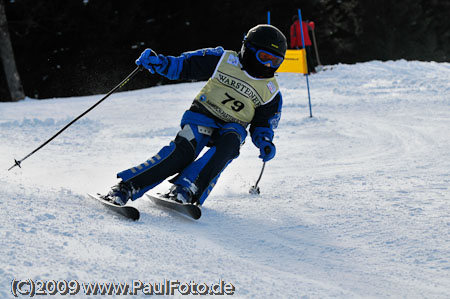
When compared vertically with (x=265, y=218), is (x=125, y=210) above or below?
above

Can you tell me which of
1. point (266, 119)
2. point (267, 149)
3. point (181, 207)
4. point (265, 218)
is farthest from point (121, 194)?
point (266, 119)

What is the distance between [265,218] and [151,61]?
1448 mm

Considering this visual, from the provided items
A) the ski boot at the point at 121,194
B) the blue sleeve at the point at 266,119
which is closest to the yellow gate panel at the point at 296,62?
the blue sleeve at the point at 266,119

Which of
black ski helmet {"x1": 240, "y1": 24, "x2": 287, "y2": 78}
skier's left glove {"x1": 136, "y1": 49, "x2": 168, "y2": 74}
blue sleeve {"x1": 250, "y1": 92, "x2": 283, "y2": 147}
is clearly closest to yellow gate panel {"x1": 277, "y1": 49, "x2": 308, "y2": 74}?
blue sleeve {"x1": 250, "y1": 92, "x2": 283, "y2": 147}

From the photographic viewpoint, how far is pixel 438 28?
1298 inches

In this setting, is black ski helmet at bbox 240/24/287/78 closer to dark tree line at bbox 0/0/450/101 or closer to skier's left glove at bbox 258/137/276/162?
skier's left glove at bbox 258/137/276/162

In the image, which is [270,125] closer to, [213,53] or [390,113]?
[213,53]

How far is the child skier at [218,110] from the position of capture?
153 inches

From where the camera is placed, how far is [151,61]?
4.17 metres

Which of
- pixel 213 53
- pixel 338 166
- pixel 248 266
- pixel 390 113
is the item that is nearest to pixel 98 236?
pixel 248 266

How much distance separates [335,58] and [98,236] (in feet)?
83.9

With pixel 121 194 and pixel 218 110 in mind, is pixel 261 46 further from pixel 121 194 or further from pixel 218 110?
pixel 121 194

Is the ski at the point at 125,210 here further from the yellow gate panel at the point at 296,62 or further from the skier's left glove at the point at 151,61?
the yellow gate panel at the point at 296,62

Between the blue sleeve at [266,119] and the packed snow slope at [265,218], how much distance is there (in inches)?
20.2
